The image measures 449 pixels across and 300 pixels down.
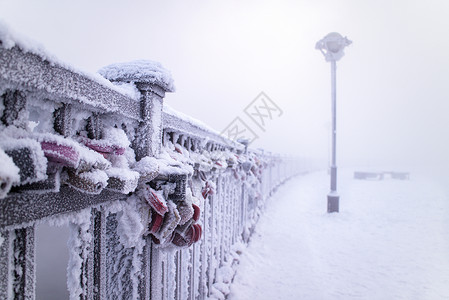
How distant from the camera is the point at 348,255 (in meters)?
4.29

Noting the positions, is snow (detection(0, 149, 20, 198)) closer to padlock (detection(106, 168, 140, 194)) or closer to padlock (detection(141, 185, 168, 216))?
padlock (detection(106, 168, 140, 194))

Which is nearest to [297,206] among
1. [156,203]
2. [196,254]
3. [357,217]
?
[357,217]

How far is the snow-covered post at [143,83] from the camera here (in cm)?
132

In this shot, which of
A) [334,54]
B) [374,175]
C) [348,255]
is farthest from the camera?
[374,175]

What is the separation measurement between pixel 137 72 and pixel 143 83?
0.06 m

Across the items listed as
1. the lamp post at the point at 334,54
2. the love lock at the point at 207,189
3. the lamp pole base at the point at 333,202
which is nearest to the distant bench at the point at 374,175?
the lamp post at the point at 334,54

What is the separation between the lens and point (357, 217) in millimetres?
6574

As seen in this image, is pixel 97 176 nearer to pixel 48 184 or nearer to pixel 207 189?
pixel 48 184

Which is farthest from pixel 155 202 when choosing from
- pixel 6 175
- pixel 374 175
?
pixel 374 175

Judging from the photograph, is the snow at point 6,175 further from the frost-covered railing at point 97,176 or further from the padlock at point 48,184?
the padlock at point 48,184

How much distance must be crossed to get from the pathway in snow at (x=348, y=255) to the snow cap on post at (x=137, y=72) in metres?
2.70

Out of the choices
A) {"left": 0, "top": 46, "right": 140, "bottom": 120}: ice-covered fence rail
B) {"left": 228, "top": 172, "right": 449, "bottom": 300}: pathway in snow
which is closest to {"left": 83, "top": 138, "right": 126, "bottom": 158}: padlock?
{"left": 0, "top": 46, "right": 140, "bottom": 120}: ice-covered fence rail

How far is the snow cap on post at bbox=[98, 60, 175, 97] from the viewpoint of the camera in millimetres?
1316

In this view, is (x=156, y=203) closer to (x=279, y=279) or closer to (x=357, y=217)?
(x=279, y=279)
